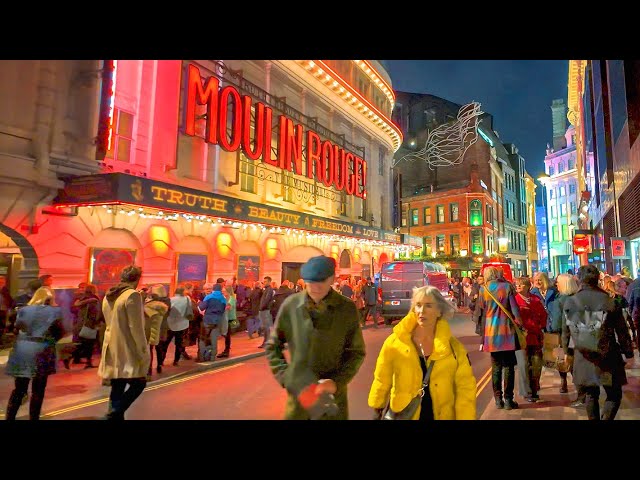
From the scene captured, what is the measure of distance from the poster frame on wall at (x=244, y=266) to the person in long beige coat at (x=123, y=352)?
11.7 meters

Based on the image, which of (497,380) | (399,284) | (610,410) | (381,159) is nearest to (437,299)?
(610,410)

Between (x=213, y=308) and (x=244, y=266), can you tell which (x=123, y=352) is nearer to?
(x=213, y=308)

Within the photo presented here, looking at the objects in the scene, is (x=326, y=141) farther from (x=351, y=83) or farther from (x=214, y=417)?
(x=214, y=417)

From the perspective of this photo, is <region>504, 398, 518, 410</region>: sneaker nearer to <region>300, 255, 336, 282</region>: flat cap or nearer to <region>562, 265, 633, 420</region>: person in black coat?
<region>562, 265, 633, 420</region>: person in black coat

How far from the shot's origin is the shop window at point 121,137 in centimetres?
1234

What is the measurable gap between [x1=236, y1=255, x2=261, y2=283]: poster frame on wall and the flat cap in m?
13.6


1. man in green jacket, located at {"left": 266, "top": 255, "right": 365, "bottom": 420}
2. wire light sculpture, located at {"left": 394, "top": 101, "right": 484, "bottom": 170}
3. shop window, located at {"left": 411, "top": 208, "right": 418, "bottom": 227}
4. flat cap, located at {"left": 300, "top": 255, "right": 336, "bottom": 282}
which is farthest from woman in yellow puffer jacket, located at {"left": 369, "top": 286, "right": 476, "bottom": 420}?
shop window, located at {"left": 411, "top": 208, "right": 418, "bottom": 227}

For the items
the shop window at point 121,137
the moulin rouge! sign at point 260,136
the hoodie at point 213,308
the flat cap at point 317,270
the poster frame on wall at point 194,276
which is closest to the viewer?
the flat cap at point 317,270

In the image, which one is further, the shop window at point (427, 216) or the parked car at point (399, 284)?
the shop window at point (427, 216)

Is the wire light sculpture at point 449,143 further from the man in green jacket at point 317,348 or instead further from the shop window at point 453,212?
the man in green jacket at point 317,348

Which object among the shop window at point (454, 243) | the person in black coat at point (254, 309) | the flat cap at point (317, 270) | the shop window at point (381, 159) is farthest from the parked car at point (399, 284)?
the shop window at point (454, 243)

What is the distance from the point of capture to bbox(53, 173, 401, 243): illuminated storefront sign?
9.61 m

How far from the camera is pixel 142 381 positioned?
4.56 meters
